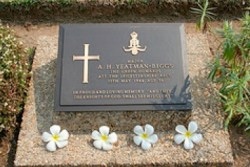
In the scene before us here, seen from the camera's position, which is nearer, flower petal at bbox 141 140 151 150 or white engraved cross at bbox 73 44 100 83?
flower petal at bbox 141 140 151 150

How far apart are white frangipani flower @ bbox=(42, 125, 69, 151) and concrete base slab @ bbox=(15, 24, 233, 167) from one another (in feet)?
0.15

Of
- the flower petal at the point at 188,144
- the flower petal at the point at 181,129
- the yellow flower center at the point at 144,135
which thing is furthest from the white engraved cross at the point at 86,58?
the flower petal at the point at 188,144

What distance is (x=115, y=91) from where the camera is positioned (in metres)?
3.52

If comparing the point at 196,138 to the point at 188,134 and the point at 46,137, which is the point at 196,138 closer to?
the point at 188,134

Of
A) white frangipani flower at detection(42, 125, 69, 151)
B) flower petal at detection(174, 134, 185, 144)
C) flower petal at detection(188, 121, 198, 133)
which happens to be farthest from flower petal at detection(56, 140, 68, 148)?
flower petal at detection(188, 121, 198, 133)

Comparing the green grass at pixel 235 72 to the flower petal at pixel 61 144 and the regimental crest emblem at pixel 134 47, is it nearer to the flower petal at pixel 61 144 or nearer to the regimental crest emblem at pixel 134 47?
the regimental crest emblem at pixel 134 47

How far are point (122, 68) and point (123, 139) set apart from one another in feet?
1.92

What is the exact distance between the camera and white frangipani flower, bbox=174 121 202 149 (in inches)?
134

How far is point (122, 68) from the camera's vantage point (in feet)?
11.8

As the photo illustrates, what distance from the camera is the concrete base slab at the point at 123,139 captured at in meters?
3.36

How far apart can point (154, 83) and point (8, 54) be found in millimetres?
1300

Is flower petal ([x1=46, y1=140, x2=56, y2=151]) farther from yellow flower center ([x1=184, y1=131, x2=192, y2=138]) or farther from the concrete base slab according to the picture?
yellow flower center ([x1=184, y1=131, x2=192, y2=138])

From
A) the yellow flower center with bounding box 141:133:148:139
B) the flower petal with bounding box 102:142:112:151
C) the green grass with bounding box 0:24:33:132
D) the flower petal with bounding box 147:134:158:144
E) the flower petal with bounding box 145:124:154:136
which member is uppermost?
the green grass with bounding box 0:24:33:132

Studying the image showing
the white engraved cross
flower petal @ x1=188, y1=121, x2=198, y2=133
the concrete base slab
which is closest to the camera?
the concrete base slab
